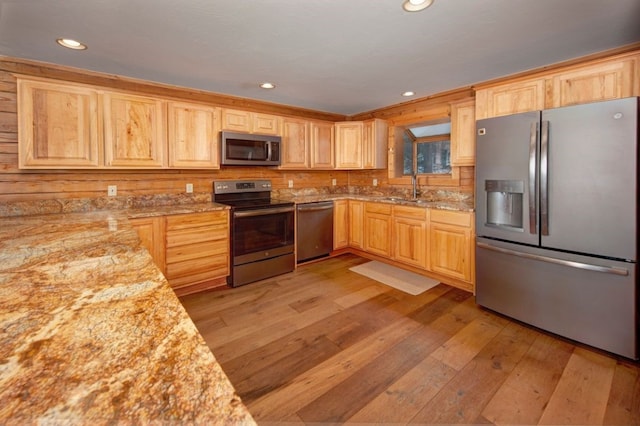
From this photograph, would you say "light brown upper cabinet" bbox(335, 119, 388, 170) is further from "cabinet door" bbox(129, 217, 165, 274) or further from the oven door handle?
"cabinet door" bbox(129, 217, 165, 274)

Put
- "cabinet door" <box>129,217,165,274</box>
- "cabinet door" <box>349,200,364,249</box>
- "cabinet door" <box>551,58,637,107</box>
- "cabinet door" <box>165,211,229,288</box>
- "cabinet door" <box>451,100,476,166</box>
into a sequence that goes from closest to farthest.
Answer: "cabinet door" <box>551,58,637,107</box>, "cabinet door" <box>129,217,165,274</box>, "cabinet door" <box>165,211,229,288</box>, "cabinet door" <box>451,100,476,166</box>, "cabinet door" <box>349,200,364,249</box>

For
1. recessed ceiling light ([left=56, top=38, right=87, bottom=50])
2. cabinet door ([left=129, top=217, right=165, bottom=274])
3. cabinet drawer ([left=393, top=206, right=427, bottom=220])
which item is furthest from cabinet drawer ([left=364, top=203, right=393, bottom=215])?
recessed ceiling light ([left=56, top=38, right=87, bottom=50])

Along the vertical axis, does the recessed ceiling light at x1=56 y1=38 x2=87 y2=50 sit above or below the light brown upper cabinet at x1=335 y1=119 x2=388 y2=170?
above

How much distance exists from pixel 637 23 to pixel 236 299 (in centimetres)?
387

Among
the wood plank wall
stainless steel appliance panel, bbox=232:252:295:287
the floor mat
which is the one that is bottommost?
the floor mat

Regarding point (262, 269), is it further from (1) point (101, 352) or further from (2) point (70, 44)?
(1) point (101, 352)

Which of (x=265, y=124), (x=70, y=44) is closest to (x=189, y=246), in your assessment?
(x=265, y=124)

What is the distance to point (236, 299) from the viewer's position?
10.2 feet

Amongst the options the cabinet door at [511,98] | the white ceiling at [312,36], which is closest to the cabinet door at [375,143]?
the white ceiling at [312,36]

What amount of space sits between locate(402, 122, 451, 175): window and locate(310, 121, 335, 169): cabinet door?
3.70 feet

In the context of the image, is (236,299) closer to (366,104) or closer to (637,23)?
(366,104)

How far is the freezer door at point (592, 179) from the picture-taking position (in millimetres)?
2033

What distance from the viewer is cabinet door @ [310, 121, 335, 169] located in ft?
14.6

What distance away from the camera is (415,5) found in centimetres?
190
